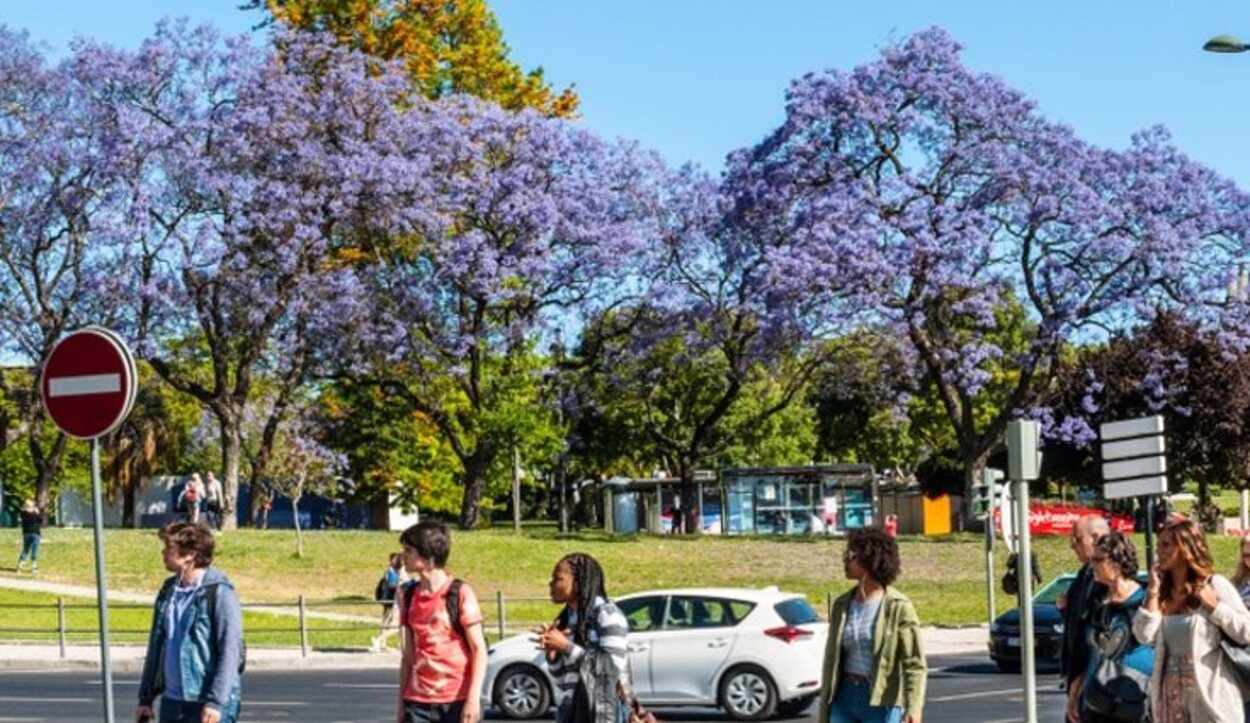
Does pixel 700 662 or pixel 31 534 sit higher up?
pixel 31 534

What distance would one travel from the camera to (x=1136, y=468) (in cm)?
1747

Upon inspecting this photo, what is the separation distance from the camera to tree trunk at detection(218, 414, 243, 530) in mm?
52031

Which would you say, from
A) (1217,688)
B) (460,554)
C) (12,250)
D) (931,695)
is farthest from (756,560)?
(1217,688)

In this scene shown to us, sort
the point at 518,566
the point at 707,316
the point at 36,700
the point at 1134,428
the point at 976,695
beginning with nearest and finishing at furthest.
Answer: the point at 1134,428, the point at 36,700, the point at 976,695, the point at 518,566, the point at 707,316

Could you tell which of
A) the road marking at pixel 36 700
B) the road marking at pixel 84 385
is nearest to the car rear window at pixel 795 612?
the road marking at pixel 36 700

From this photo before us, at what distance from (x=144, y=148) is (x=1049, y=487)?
50.1 m

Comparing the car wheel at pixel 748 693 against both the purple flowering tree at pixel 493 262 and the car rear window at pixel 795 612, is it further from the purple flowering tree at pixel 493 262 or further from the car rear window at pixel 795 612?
the purple flowering tree at pixel 493 262

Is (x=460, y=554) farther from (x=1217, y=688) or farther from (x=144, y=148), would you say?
(x=1217, y=688)

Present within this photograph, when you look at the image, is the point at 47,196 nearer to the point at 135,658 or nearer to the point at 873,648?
the point at 135,658

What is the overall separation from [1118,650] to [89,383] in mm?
5006

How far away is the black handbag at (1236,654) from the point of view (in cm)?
877

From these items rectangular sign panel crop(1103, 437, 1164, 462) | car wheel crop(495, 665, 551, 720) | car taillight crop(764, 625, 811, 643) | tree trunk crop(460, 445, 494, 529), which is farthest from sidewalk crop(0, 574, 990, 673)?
tree trunk crop(460, 445, 494, 529)

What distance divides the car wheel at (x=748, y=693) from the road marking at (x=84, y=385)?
1138 centimetres

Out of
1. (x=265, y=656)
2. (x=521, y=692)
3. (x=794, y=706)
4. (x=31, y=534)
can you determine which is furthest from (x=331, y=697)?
(x=31, y=534)
